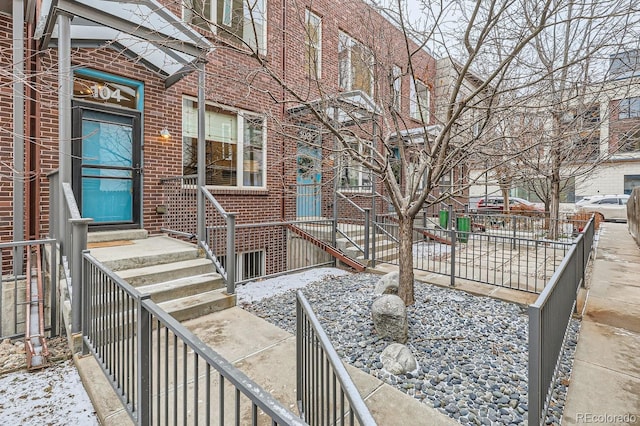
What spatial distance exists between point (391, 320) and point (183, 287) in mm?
2729

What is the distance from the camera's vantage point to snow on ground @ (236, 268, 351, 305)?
5.43 m

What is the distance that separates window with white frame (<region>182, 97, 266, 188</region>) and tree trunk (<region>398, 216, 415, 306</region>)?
3.84 m

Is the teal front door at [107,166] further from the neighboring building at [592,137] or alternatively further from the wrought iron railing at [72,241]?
the neighboring building at [592,137]

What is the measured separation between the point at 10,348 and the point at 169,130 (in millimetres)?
4222

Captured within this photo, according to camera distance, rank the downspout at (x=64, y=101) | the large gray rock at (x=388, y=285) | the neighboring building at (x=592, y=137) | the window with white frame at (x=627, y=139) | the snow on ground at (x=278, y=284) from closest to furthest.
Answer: the downspout at (x=64, y=101), the neighboring building at (x=592, y=137), the large gray rock at (x=388, y=285), the snow on ground at (x=278, y=284), the window with white frame at (x=627, y=139)

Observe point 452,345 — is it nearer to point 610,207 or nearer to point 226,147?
point 226,147

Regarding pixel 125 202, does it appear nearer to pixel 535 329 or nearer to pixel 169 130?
pixel 169 130

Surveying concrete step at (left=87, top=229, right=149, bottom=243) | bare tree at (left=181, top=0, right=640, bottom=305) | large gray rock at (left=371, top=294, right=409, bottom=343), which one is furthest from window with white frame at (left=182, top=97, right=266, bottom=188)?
large gray rock at (left=371, top=294, right=409, bottom=343)

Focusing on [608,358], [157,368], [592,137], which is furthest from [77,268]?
[592,137]

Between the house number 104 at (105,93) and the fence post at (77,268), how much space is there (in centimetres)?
326

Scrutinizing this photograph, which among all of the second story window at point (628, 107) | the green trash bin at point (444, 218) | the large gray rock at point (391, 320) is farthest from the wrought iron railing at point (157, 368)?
the green trash bin at point (444, 218)

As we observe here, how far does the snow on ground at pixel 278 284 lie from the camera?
543cm

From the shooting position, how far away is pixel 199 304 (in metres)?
4.32

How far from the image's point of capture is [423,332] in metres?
4.06
